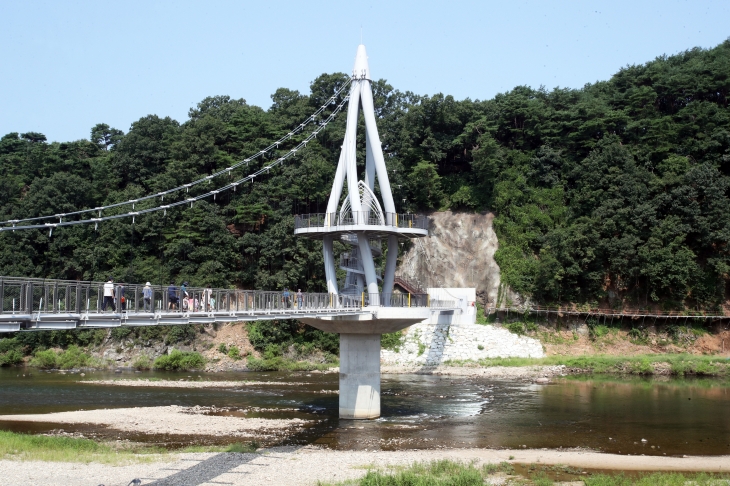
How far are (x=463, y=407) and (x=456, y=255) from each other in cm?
2512

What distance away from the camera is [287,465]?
22.8m

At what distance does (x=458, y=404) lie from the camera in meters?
36.9

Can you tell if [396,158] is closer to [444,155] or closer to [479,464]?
[444,155]

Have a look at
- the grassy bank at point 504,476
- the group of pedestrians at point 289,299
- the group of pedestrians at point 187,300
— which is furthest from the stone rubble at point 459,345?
the group of pedestrians at point 187,300

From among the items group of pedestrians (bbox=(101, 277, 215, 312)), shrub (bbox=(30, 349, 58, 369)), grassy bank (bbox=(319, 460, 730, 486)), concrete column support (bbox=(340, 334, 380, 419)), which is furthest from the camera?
shrub (bbox=(30, 349, 58, 369))

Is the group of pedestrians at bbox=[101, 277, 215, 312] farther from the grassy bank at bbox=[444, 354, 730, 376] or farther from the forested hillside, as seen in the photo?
the forested hillside

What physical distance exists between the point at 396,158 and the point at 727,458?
144 ft

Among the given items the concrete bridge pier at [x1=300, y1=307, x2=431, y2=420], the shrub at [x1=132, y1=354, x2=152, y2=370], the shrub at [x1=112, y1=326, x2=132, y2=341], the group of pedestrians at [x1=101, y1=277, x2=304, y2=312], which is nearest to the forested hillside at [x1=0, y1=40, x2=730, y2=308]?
the shrub at [x1=112, y1=326, x2=132, y2=341]

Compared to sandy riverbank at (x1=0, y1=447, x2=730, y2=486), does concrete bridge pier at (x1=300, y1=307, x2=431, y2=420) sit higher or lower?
higher

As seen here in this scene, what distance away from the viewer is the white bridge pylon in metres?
33.8

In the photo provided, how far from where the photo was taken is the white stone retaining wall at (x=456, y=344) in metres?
52.5

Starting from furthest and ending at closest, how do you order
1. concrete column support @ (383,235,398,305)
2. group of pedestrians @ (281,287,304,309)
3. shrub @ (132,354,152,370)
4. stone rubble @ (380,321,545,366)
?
shrub @ (132,354,152,370)
stone rubble @ (380,321,545,366)
concrete column support @ (383,235,398,305)
group of pedestrians @ (281,287,304,309)

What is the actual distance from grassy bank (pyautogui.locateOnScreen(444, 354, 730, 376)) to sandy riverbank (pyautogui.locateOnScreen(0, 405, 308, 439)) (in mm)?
23318

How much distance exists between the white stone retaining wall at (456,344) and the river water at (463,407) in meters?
4.09
